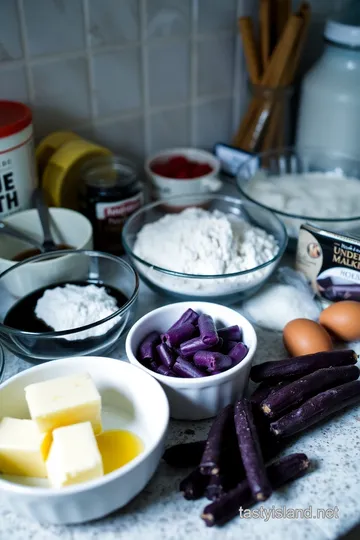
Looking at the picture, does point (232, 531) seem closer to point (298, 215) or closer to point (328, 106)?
point (298, 215)

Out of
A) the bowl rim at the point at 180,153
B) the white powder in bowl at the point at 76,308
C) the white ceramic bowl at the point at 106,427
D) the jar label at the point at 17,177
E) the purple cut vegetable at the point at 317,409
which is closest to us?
the white ceramic bowl at the point at 106,427

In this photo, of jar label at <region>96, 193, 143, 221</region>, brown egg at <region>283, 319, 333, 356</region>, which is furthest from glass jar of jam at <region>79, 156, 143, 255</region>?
brown egg at <region>283, 319, 333, 356</region>

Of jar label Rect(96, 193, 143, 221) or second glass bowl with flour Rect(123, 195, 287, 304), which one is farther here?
jar label Rect(96, 193, 143, 221)

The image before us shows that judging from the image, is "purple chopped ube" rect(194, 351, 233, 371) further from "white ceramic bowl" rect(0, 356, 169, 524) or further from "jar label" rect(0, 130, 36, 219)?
"jar label" rect(0, 130, 36, 219)

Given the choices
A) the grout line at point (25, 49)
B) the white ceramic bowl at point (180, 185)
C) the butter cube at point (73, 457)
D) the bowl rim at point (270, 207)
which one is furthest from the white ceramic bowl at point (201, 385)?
the grout line at point (25, 49)

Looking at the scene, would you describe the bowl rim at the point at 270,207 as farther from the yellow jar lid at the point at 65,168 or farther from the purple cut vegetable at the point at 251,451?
the purple cut vegetable at the point at 251,451

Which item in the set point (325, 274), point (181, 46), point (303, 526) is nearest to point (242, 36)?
point (181, 46)

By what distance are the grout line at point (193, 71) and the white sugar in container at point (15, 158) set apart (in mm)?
372

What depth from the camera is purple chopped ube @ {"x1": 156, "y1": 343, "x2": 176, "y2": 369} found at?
2.30ft

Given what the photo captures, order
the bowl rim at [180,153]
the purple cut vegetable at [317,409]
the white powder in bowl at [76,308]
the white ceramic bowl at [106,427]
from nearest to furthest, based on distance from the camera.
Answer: the white ceramic bowl at [106,427]
the purple cut vegetable at [317,409]
the white powder in bowl at [76,308]
the bowl rim at [180,153]

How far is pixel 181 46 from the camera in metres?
1.10

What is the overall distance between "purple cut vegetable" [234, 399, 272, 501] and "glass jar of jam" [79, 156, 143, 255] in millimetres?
427

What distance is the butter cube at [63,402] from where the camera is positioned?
1.96 feet

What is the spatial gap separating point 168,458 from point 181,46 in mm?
772
